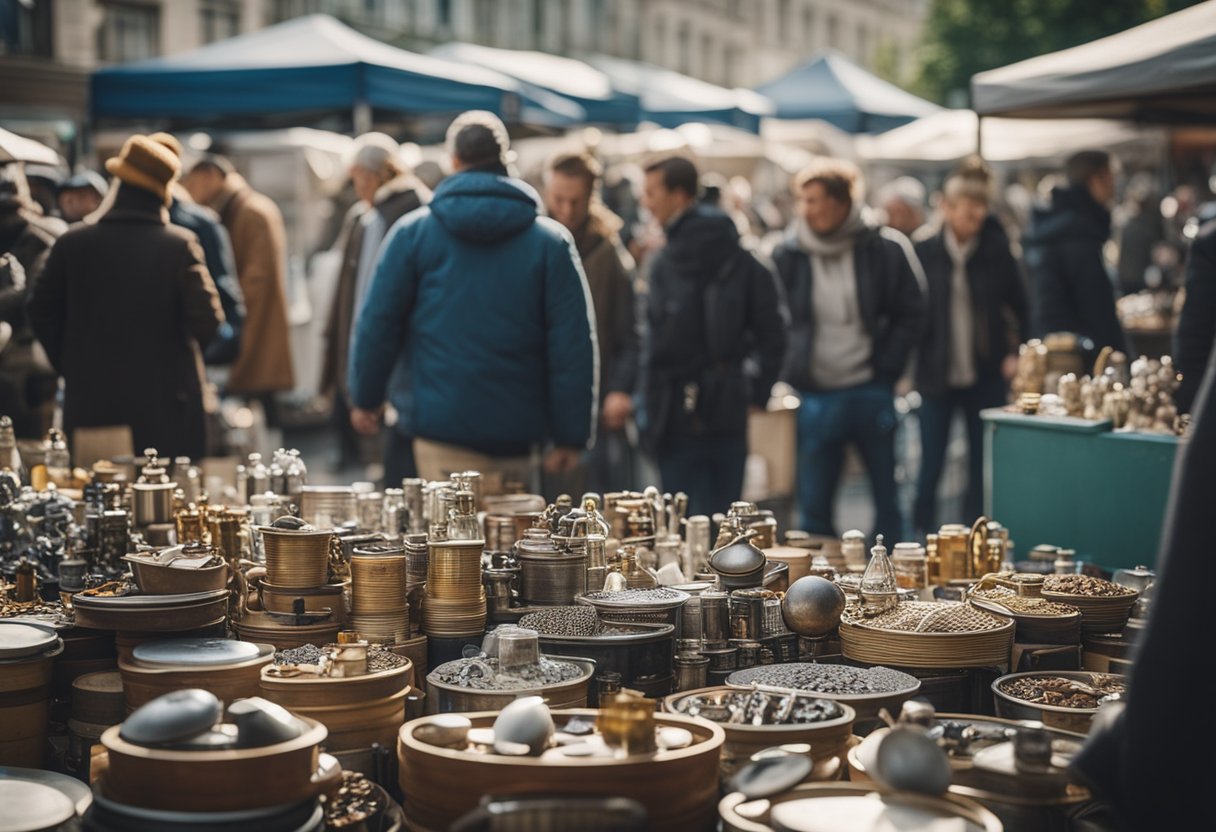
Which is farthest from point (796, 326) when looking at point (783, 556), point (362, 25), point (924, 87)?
point (924, 87)

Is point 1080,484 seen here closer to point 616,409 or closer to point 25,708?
point 616,409

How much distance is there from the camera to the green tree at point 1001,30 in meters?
33.3

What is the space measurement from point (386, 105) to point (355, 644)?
655cm

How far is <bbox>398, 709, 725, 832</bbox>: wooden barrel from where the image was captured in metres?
2.22

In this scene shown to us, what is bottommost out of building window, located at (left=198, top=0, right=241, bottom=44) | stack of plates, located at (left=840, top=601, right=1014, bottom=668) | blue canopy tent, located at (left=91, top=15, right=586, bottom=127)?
stack of plates, located at (left=840, top=601, right=1014, bottom=668)

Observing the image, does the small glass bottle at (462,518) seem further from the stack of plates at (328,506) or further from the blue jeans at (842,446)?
the blue jeans at (842,446)

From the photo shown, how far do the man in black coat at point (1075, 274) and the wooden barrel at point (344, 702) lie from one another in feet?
16.5

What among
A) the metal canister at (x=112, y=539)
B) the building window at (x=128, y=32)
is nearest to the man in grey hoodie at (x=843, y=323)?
the metal canister at (x=112, y=539)

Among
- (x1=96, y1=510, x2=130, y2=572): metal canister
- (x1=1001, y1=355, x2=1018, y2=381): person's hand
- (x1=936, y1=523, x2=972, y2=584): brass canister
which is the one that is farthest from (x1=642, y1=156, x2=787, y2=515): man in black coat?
(x1=96, y1=510, x2=130, y2=572): metal canister

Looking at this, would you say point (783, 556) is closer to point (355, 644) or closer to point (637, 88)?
point (355, 644)

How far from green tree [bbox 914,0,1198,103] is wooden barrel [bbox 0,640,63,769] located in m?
31.1

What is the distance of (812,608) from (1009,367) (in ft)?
14.6

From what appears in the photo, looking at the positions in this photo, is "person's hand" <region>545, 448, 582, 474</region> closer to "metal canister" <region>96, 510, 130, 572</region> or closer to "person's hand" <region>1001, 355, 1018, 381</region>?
"metal canister" <region>96, 510, 130, 572</region>

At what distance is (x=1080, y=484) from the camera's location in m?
5.30
